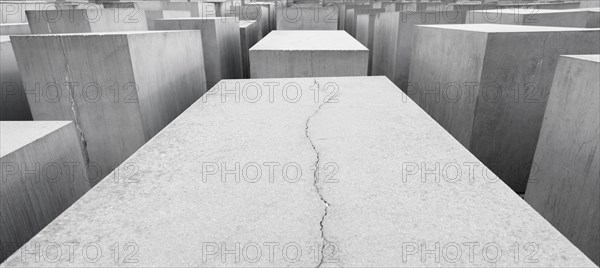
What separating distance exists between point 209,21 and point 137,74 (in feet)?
7.20

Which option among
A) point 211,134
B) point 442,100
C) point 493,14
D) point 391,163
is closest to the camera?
point 391,163

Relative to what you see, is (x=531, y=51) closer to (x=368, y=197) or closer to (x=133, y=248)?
(x=368, y=197)

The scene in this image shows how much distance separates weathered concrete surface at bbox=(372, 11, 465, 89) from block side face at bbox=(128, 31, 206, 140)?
2847 mm

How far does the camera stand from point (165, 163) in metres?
1.45

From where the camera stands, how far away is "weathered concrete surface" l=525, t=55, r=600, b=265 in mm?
1931

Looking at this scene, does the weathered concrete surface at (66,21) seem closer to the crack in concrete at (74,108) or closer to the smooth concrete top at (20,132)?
the crack in concrete at (74,108)

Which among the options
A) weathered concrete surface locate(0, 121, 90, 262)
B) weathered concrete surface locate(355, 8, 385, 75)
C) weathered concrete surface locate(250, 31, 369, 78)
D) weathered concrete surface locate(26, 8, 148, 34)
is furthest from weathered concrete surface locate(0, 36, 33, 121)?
weathered concrete surface locate(355, 8, 385, 75)

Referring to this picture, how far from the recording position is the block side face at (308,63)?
3262 millimetres

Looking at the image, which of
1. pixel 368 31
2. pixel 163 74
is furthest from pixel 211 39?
pixel 368 31

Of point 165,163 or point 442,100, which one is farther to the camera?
point 442,100

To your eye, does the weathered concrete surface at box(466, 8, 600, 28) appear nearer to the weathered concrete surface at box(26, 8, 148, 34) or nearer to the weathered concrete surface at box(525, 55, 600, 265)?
the weathered concrete surface at box(525, 55, 600, 265)

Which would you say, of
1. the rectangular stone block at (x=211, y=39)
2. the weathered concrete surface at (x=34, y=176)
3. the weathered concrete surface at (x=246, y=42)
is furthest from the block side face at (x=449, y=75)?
the weathered concrete surface at (x=246, y=42)

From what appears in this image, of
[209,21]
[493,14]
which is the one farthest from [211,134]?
[493,14]

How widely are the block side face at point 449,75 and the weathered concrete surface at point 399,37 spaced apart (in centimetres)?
96
